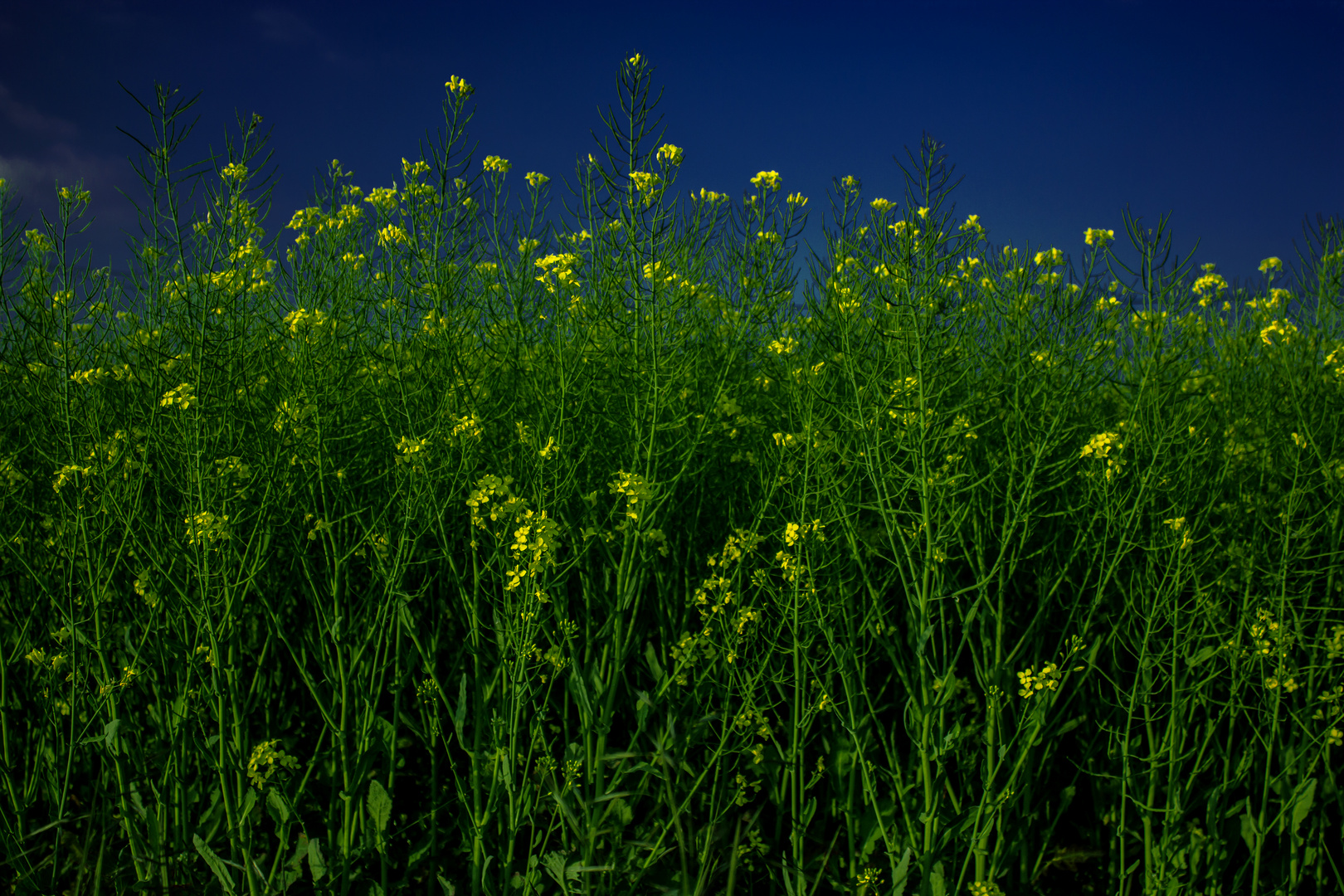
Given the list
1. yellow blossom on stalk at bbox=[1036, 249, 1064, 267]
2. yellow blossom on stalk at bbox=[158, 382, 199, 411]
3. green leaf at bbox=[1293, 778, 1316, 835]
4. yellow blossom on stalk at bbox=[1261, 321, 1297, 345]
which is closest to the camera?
yellow blossom on stalk at bbox=[158, 382, 199, 411]

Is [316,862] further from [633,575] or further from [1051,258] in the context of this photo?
[1051,258]

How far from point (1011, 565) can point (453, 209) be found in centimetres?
236

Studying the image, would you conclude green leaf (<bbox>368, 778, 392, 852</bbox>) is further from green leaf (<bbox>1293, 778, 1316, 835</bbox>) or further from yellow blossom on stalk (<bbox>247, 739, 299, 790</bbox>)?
green leaf (<bbox>1293, 778, 1316, 835</bbox>)

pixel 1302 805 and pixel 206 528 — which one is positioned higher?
pixel 206 528

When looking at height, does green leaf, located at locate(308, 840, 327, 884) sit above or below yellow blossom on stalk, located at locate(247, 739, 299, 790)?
below

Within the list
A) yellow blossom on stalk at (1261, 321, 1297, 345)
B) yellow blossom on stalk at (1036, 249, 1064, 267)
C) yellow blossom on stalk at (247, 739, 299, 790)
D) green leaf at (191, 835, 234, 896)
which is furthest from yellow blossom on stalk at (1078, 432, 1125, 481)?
green leaf at (191, 835, 234, 896)

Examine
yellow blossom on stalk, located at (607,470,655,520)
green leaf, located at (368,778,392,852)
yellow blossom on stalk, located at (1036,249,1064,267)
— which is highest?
yellow blossom on stalk, located at (1036,249,1064,267)

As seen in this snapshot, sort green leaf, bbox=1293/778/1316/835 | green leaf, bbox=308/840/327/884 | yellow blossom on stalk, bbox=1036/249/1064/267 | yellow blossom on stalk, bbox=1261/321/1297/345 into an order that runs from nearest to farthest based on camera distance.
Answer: green leaf, bbox=308/840/327/884 → green leaf, bbox=1293/778/1316/835 → yellow blossom on stalk, bbox=1036/249/1064/267 → yellow blossom on stalk, bbox=1261/321/1297/345

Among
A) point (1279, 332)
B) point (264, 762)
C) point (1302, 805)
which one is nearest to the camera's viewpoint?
point (264, 762)

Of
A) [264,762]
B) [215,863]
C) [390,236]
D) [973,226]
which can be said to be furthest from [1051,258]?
[215,863]

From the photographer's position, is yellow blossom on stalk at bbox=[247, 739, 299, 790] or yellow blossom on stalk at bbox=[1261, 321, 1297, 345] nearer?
yellow blossom on stalk at bbox=[247, 739, 299, 790]

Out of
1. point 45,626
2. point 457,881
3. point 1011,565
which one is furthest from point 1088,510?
point 45,626

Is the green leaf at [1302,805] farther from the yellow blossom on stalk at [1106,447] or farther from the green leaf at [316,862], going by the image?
the green leaf at [316,862]

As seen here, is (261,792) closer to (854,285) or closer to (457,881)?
(457,881)
